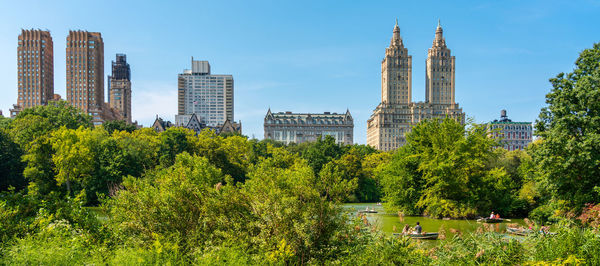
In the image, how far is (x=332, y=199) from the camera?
13086mm

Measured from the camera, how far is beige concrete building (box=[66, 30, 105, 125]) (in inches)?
6191

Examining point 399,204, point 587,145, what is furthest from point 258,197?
point 399,204

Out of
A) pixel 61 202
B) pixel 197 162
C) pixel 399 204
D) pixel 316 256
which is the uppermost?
pixel 197 162

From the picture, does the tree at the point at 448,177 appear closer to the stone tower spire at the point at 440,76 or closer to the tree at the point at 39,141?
the tree at the point at 39,141

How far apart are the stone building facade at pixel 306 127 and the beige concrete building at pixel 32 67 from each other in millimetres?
73780

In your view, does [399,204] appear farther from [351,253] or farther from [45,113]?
[45,113]

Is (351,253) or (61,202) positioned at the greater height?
(61,202)

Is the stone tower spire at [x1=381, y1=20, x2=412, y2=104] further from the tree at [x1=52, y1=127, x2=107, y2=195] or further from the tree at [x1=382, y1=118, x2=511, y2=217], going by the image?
the tree at [x1=52, y1=127, x2=107, y2=195]

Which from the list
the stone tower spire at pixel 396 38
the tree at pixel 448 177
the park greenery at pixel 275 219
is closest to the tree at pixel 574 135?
the park greenery at pixel 275 219

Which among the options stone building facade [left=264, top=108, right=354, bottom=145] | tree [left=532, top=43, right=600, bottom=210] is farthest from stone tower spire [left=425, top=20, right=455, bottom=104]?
tree [left=532, top=43, right=600, bottom=210]

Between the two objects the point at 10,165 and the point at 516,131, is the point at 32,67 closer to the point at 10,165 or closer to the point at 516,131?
the point at 10,165

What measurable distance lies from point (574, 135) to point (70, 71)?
527ft

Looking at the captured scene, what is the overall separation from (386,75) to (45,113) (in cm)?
12396

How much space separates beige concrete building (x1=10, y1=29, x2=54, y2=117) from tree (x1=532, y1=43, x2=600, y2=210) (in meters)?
156
